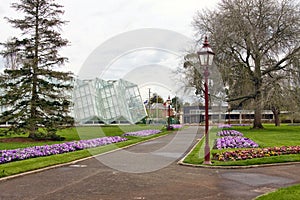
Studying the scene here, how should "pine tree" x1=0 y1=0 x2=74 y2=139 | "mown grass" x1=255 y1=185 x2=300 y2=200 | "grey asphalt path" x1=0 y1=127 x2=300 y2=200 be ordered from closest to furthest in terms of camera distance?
1. "mown grass" x1=255 y1=185 x2=300 y2=200
2. "grey asphalt path" x1=0 y1=127 x2=300 y2=200
3. "pine tree" x1=0 y1=0 x2=74 y2=139

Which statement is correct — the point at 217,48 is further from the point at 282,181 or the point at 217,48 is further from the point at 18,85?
the point at 282,181

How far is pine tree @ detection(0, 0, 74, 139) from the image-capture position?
71.6ft

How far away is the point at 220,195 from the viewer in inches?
274

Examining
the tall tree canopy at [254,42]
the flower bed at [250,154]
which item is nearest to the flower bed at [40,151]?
the flower bed at [250,154]

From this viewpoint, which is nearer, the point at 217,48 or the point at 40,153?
the point at 40,153

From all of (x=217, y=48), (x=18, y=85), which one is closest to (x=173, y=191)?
(x=18, y=85)

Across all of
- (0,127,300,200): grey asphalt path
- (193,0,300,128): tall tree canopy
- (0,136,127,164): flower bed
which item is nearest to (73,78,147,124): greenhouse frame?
(193,0,300,128): tall tree canopy

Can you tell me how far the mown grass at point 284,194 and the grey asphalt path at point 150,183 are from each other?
0.33 metres

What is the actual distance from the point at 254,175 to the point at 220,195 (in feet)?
9.08

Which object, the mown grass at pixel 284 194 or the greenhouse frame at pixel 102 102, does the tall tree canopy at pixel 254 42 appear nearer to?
the greenhouse frame at pixel 102 102

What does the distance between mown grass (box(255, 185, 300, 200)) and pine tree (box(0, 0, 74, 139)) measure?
17.6 metres

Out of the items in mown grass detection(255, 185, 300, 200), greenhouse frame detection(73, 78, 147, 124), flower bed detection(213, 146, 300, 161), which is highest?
greenhouse frame detection(73, 78, 147, 124)

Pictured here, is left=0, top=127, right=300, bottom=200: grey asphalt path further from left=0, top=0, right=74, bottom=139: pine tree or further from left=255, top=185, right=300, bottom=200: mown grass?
left=0, top=0, right=74, bottom=139: pine tree

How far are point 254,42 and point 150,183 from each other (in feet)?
93.2
